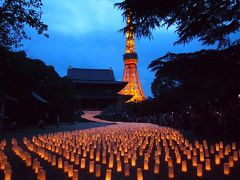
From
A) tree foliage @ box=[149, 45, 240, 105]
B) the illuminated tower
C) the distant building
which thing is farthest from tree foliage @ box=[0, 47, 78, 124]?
the illuminated tower

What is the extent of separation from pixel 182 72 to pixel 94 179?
319 centimetres

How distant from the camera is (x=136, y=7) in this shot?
5.69 metres

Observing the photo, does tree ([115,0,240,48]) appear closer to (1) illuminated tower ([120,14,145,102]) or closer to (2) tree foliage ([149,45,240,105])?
(2) tree foliage ([149,45,240,105])

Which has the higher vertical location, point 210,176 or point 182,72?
point 182,72

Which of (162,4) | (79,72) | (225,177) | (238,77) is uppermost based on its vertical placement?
(79,72)

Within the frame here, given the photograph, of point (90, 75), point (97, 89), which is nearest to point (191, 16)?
point (97, 89)

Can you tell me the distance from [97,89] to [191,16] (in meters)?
47.2

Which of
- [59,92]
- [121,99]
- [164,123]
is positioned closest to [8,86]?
[59,92]

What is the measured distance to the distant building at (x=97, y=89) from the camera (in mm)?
51344

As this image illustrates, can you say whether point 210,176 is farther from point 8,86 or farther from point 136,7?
point 8,86

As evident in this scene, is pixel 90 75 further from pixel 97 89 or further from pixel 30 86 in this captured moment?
pixel 30 86

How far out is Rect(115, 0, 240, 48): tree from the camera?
5664 mm

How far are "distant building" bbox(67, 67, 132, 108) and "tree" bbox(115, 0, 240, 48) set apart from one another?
43796 millimetres

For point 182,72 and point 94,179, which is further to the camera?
point 182,72
